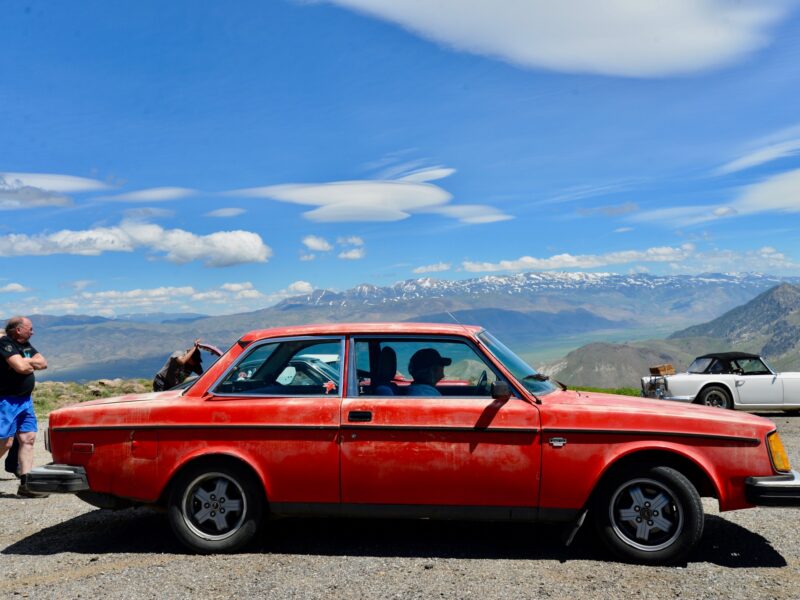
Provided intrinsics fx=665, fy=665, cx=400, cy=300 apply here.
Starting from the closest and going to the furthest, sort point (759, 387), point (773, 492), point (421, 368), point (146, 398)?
point (773, 492), point (421, 368), point (146, 398), point (759, 387)

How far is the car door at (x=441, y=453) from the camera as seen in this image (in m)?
5.02

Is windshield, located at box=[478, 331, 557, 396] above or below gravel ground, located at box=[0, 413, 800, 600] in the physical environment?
above

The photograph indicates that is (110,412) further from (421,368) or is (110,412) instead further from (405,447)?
(421,368)

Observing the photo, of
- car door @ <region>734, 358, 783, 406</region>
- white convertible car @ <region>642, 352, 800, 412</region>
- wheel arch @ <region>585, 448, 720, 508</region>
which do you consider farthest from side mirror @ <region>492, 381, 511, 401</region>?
car door @ <region>734, 358, 783, 406</region>

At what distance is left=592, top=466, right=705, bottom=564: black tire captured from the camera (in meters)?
4.90

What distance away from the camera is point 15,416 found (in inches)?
294

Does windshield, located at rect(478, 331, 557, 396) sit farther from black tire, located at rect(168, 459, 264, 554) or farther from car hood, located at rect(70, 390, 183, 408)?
car hood, located at rect(70, 390, 183, 408)

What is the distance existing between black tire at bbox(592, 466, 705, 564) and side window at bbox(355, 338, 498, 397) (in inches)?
48.0

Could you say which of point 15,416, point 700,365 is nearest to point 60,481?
point 15,416

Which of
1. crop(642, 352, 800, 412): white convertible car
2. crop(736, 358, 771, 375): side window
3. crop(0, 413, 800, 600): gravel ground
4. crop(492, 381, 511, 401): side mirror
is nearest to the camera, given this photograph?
crop(0, 413, 800, 600): gravel ground

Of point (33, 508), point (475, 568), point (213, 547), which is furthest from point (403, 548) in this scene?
point (33, 508)

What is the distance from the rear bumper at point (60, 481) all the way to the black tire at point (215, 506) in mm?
779

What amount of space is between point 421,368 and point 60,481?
3075 millimetres

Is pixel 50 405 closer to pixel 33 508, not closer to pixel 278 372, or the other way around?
pixel 33 508
